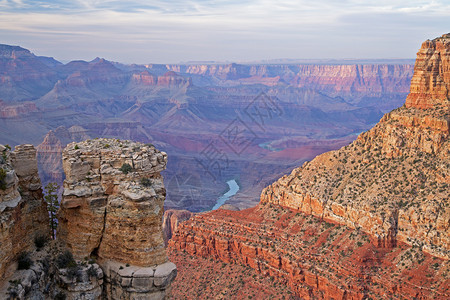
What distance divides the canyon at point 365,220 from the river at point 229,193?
7965cm

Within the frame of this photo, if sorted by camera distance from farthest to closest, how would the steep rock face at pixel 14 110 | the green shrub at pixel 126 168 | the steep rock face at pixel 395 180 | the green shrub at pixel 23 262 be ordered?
the steep rock face at pixel 14 110, the steep rock face at pixel 395 180, the green shrub at pixel 126 168, the green shrub at pixel 23 262

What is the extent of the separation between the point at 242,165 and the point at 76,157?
160079 millimetres

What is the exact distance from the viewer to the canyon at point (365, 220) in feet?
124

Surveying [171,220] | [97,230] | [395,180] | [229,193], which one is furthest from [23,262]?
[229,193]

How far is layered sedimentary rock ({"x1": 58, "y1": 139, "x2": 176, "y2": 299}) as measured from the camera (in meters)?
18.9

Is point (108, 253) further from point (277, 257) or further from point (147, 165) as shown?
point (277, 257)

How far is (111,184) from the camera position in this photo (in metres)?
19.6

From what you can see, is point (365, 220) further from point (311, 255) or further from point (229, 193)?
point (229, 193)

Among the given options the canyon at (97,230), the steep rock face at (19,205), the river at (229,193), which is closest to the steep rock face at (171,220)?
the river at (229,193)

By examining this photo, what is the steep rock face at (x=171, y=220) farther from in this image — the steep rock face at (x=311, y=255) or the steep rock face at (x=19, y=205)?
the steep rock face at (x=19, y=205)

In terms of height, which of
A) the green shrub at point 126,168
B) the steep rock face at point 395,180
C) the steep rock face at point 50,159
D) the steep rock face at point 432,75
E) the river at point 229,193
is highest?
the steep rock face at point 432,75

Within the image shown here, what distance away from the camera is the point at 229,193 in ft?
487

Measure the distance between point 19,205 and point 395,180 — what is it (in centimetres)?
3566

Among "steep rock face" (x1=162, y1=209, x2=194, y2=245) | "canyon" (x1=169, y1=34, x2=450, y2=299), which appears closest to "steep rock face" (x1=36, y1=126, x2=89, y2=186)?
"steep rock face" (x1=162, y1=209, x2=194, y2=245)
